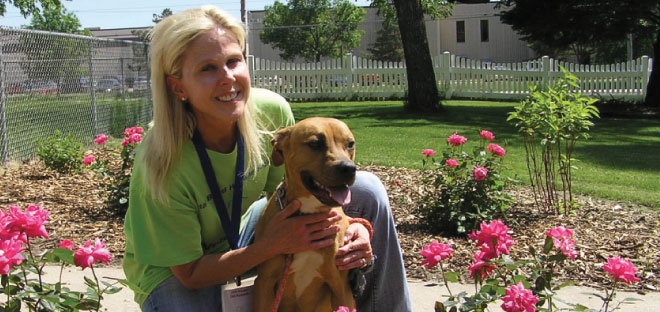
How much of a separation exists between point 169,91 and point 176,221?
22.2 inches

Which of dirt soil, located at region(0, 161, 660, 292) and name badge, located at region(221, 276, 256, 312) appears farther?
dirt soil, located at region(0, 161, 660, 292)

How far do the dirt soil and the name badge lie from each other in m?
1.76

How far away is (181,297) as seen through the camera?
110 inches

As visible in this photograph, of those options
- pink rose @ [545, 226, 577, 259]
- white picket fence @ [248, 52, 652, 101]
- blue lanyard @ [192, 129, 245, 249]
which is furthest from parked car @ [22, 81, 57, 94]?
white picket fence @ [248, 52, 652, 101]

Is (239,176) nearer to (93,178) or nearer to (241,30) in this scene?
(241,30)

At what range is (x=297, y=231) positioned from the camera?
8.87ft

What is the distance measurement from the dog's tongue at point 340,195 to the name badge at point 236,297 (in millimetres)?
616

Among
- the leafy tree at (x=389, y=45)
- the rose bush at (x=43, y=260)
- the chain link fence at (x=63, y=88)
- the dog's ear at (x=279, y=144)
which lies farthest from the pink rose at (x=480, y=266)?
the leafy tree at (x=389, y=45)

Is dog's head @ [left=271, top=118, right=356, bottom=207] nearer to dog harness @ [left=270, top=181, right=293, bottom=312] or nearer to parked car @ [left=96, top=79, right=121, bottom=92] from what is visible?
dog harness @ [left=270, top=181, right=293, bottom=312]

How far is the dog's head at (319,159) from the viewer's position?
8.47 ft

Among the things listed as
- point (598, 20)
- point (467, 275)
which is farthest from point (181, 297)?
point (598, 20)

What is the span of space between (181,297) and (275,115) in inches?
42.1

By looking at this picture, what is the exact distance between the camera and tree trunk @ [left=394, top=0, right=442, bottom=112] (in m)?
15.3

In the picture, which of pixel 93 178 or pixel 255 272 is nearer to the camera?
pixel 255 272
